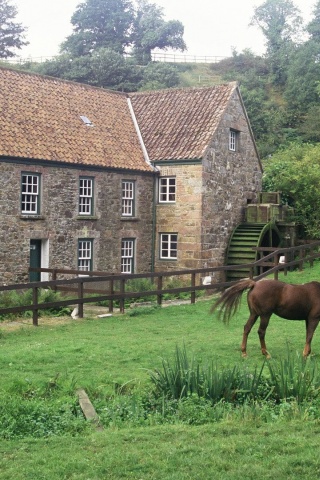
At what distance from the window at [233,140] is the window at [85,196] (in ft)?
22.9

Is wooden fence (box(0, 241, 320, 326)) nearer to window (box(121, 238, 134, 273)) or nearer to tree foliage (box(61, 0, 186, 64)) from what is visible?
window (box(121, 238, 134, 273))

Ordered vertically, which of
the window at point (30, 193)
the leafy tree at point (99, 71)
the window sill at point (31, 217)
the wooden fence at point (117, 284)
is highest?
the leafy tree at point (99, 71)

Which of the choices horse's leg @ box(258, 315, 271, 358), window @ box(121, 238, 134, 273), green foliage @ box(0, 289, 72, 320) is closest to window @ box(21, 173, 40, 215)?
green foliage @ box(0, 289, 72, 320)

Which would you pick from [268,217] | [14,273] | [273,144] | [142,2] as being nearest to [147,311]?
[14,273]

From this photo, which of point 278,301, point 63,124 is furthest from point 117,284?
point 278,301

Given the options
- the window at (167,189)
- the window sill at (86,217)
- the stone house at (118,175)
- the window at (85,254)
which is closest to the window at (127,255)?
the stone house at (118,175)

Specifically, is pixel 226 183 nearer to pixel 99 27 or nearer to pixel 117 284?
pixel 117 284

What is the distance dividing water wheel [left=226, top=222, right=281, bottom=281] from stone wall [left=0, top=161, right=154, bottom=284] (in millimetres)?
3428

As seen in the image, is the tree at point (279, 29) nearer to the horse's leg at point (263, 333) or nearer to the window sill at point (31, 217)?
the window sill at point (31, 217)

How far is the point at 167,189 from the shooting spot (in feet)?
92.5

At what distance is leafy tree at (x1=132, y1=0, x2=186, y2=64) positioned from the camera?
8688 cm

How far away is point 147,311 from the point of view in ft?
62.5

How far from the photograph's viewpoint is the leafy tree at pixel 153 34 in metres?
86.9

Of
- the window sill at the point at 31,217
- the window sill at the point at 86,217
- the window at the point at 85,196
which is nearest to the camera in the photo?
the window sill at the point at 31,217
